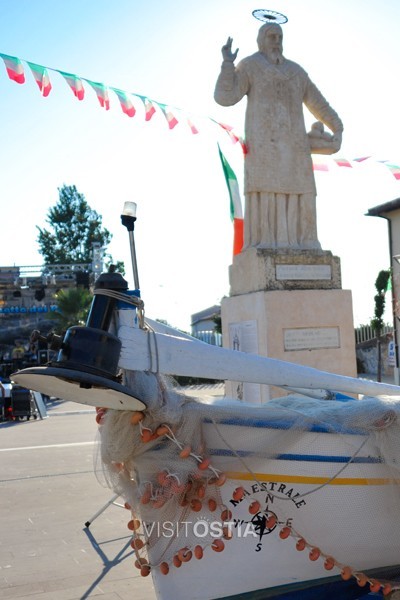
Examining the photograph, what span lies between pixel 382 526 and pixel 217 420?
1.11 metres

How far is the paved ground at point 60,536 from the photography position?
4.50 m

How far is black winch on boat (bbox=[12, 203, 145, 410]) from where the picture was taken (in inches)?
118

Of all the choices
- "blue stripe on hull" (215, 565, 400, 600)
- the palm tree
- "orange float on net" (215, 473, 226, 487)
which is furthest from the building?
"orange float on net" (215, 473, 226, 487)

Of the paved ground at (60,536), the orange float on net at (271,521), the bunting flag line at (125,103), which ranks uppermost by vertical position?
the bunting flag line at (125,103)

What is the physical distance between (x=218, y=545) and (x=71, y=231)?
6206cm

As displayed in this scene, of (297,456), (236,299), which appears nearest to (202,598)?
(297,456)

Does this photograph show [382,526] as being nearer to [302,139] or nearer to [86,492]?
[86,492]

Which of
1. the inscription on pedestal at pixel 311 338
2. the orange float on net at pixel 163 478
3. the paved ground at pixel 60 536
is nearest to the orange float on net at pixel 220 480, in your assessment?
the orange float on net at pixel 163 478

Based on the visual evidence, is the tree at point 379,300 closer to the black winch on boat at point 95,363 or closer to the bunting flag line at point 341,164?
the bunting flag line at point 341,164

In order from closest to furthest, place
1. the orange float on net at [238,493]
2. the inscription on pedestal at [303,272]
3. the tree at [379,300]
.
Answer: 1. the orange float on net at [238,493]
2. the inscription on pedestal at [303,272]
3. the tree at [379,300]

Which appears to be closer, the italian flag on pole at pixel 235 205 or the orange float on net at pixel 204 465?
the orange float on net at pixel 204 465

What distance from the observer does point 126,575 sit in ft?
15.6

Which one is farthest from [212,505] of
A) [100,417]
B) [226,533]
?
[100,417]

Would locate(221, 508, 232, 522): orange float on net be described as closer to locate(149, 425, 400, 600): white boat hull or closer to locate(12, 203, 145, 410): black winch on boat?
locate(149, 425, 400, 600): white boat hull
